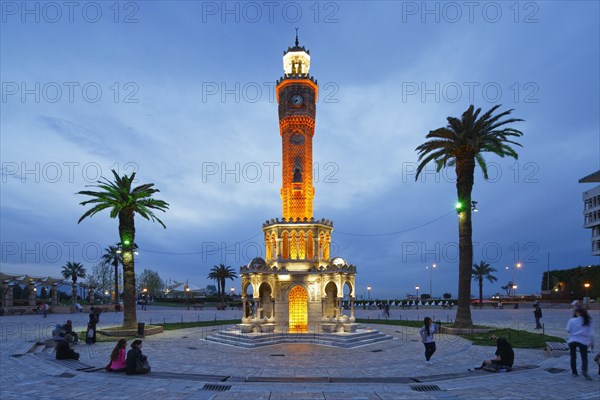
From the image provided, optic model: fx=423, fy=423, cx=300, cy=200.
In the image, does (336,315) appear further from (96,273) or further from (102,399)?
(96,273)

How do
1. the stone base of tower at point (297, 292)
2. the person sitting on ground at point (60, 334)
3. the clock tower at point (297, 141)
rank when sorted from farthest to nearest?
the clock tower at point (297, 141), the stone base of tower at point (297, 292), the person sitting on ground at point (60, 334)

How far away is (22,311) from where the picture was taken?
5153 cm

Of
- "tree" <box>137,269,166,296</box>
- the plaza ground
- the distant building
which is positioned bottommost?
"tree" <box>137,269,166,296</box>

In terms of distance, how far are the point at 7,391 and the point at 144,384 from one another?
12.3ft

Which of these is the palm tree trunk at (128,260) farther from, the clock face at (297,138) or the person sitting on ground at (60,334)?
the clock face at (297,138)

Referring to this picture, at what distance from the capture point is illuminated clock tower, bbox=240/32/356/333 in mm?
28359

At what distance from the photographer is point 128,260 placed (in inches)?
1214

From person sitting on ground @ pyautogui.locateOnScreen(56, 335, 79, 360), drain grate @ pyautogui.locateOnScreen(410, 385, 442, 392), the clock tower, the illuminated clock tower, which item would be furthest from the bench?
person sitting on ground @ pyautogui.locateOnScreen(56, 335, 79, 360)

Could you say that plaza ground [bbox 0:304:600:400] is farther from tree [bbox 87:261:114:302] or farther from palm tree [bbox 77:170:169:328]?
tree [bbox 87:261:114:302]

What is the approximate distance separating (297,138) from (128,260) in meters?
15.4

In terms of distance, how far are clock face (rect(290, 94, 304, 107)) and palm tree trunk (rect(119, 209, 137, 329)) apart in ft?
48.6

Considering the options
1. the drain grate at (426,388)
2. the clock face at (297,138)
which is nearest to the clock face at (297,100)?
the clock face at (297,138)

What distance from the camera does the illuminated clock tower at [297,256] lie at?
28.4m

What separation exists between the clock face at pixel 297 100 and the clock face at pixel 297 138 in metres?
2.27
